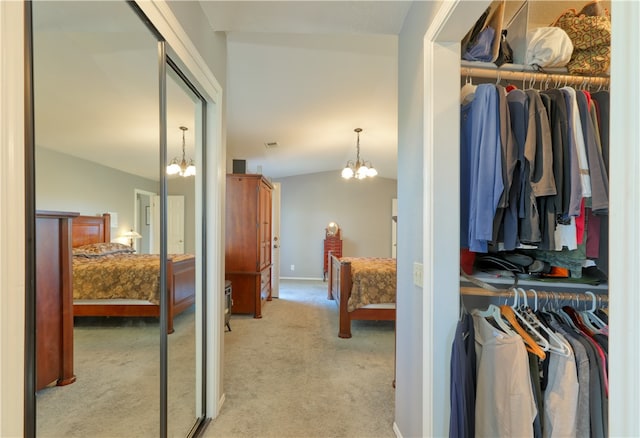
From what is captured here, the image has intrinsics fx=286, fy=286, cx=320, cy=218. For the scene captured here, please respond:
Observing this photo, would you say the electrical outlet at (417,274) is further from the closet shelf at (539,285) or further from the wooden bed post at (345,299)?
the wooden bed post at (345,299)

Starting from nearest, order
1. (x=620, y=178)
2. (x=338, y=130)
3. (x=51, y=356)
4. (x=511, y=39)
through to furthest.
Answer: (x=620, y=178), (x=51, y=356), (x=511, y=39), (x=338, y=130)

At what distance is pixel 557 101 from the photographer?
1.22m

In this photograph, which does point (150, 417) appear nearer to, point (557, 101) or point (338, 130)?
point (557, 101)

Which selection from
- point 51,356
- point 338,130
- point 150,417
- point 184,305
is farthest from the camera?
point 338,130

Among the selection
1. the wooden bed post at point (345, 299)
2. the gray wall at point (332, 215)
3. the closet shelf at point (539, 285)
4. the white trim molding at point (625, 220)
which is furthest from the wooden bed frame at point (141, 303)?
the gray wall at point (332, 215)

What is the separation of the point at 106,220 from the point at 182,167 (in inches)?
21.7

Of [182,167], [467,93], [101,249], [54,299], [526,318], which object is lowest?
[526,318]

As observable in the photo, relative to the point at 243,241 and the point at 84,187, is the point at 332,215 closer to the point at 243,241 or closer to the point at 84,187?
the point at 243,241

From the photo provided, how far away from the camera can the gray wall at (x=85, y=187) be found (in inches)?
32.4

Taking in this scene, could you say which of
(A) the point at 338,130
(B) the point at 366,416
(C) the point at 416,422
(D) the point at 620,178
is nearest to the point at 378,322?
(B) the point at 366,416

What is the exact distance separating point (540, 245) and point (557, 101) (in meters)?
0.62

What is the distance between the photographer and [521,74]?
1420 millimetres

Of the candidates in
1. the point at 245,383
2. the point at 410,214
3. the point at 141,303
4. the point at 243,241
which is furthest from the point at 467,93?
the point at 243,241

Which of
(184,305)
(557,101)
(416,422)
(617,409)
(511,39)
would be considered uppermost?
→ (511,39)
